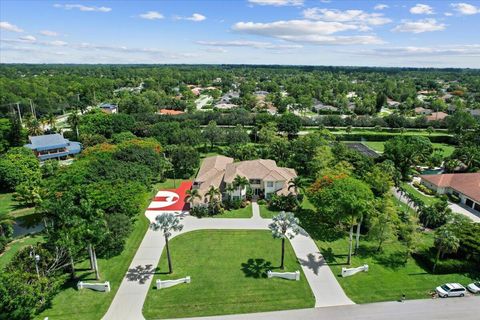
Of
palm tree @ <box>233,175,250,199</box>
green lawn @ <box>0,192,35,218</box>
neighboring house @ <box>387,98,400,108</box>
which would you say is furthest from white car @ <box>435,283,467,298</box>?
neighboring house @ <box>387,98,400,108</box>

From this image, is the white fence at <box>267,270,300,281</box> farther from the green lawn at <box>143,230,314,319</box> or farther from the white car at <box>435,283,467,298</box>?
the white car at <box>435,283,467,298</box>

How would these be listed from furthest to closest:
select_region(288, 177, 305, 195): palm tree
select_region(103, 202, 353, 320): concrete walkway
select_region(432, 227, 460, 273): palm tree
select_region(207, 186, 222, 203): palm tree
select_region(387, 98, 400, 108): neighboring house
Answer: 1. select_region(387, 98, 400, 108): neighboring house
2. select_region(288, 177, 305, 195): palm tree
3. select_region(207, 186, 222, 203): palm tree
4. select_region(432, 227, 460, 273): palm tree
5. select_region(103, 202, 353, 320): concrete walkway

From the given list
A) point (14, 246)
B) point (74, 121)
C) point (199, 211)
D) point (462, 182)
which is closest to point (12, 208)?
point (14, 246)

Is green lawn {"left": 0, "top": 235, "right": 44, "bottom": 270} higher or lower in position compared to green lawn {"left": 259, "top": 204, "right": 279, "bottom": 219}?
lower

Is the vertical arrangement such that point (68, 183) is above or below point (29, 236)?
above

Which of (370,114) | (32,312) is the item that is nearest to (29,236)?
(32,312)

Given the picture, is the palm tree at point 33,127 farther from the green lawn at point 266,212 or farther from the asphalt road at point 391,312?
the asphalt road at point 391,312

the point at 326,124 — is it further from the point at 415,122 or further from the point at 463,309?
the point at 463,309

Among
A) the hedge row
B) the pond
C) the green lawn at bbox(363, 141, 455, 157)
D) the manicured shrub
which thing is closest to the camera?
the pond
